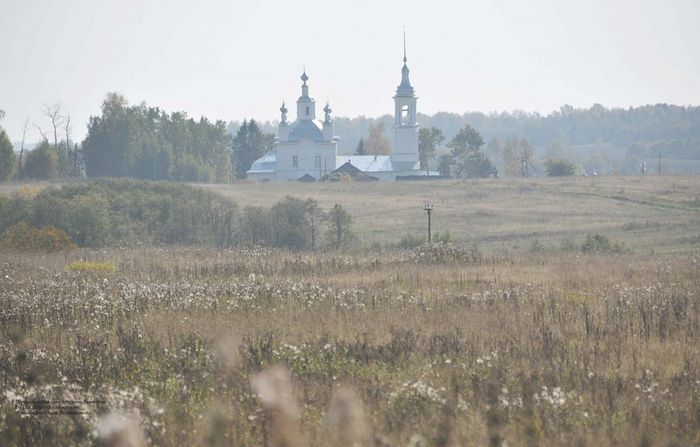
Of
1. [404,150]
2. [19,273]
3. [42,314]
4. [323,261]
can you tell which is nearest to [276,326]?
[42,314]

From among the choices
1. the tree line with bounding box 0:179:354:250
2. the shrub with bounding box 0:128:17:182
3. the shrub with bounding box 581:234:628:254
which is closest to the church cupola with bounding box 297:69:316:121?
the shrub with bounding box 0:128:17:182

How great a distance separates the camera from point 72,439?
9.41 m

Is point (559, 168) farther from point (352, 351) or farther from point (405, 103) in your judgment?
point (352, 351)

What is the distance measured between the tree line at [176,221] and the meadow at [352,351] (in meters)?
15.8

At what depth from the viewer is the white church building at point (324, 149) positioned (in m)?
125

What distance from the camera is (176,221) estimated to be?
47469 millimetres

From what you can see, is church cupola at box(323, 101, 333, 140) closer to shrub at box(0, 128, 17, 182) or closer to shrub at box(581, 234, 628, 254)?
shrub at box(0, 128, 17, 182)

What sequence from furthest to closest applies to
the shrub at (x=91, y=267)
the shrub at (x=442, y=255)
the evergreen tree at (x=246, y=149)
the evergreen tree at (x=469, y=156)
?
the evergreen tree at (x=246, y=149) → the evergreen tree at (x=469, y=156) → the shrub at (x=442, y=255) → the shrub at (x=91, y=267)

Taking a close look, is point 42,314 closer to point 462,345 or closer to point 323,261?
point 462,345

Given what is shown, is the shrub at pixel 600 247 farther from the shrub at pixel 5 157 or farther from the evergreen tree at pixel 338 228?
the shrub at pixel 5 157

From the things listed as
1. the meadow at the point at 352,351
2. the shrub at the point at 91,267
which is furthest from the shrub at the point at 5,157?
the shrub at the point at 91,267

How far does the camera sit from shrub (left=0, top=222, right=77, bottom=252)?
1454 inches

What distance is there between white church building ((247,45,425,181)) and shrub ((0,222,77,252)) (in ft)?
275

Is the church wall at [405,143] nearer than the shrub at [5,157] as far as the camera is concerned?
No
